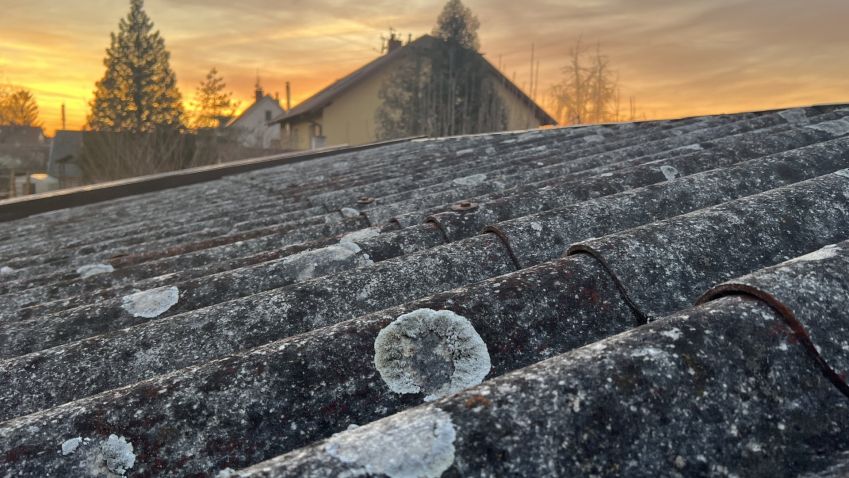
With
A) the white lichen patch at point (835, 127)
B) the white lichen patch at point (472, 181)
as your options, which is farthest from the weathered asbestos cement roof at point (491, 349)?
the white lichen patch at point (472, 181)

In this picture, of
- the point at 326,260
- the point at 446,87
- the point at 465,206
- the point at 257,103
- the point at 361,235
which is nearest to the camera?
the point at 326,260

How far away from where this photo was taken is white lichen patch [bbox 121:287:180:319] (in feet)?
7.92

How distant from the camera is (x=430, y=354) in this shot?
155cm

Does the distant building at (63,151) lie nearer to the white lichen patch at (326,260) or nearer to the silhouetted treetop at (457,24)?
the silhouetted treetop at (457,24)

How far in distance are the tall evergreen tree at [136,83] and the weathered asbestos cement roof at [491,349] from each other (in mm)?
47167

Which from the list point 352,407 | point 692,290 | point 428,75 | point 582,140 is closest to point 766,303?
point 692,290

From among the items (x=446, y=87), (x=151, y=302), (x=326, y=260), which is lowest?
(x=151, y=302)

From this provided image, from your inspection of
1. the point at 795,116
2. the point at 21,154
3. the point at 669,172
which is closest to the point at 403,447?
the point at 669,172

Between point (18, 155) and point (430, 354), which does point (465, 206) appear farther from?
point (18, 155)

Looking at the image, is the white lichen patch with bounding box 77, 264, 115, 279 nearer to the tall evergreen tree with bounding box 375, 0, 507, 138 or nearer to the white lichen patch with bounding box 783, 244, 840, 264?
the white lichen patch with bounding box 783, 244, 840, 264

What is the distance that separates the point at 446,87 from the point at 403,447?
25.1 m

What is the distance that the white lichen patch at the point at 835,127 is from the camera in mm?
3950

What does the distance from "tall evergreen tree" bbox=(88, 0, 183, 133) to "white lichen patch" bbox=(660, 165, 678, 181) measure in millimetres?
46989

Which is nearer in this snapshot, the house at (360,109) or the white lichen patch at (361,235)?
the white lichen patch at (361,235)
